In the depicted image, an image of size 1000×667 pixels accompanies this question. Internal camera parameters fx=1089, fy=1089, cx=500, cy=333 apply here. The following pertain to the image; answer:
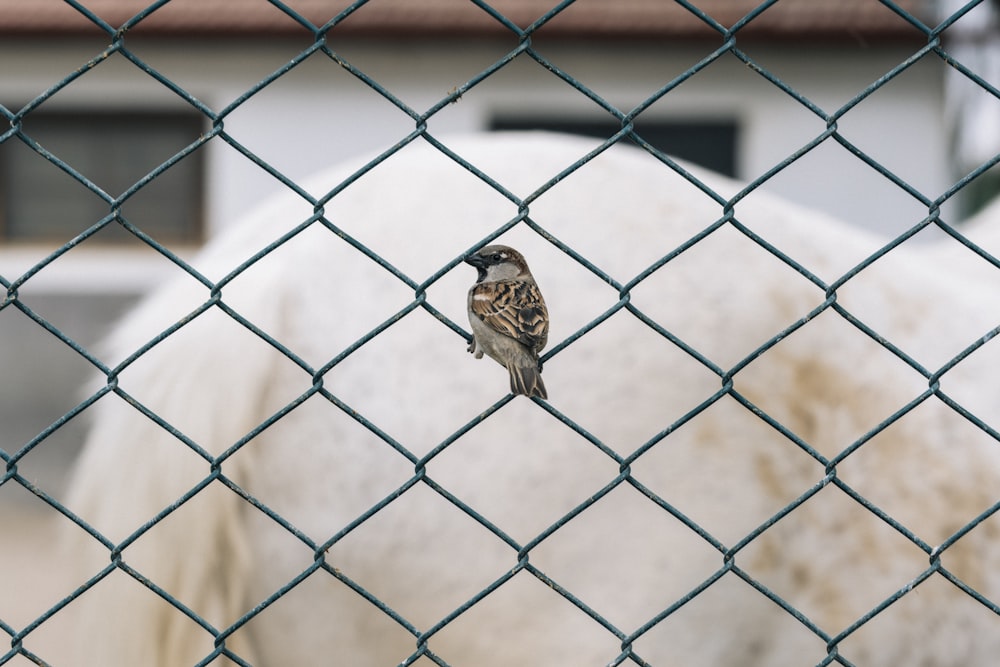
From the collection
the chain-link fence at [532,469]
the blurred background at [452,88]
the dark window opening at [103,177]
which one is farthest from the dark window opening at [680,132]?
the chain-link fence at [532,469]

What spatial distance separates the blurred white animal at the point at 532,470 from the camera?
159 centimetres

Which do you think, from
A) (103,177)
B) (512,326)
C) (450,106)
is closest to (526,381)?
(512,326)

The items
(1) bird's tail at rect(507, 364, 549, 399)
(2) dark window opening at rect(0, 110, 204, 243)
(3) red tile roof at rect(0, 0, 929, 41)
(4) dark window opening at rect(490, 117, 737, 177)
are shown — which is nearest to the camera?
(1) bird's tail at rect(507, 364, 549, 399)

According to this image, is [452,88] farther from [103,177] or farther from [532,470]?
[532,470]

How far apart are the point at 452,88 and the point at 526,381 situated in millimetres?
5667

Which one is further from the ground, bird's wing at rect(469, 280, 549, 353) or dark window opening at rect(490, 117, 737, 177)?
bird's wing at rect(469, 280, 549, 353)

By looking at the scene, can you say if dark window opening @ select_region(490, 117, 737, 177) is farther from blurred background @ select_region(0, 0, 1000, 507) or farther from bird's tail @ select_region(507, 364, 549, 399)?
bird's tail @ select_region(507, 364, 549, 399)

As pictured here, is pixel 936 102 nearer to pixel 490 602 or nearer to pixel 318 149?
pixel 318 149

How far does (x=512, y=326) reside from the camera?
888 millimetres

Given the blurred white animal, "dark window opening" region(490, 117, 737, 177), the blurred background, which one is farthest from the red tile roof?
the blurred white animal

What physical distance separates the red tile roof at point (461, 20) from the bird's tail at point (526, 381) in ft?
18.1

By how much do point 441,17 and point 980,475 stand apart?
516 centimetres

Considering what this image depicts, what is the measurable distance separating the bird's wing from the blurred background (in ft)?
17.2

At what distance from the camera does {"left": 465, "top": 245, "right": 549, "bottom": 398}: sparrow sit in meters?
0.88
